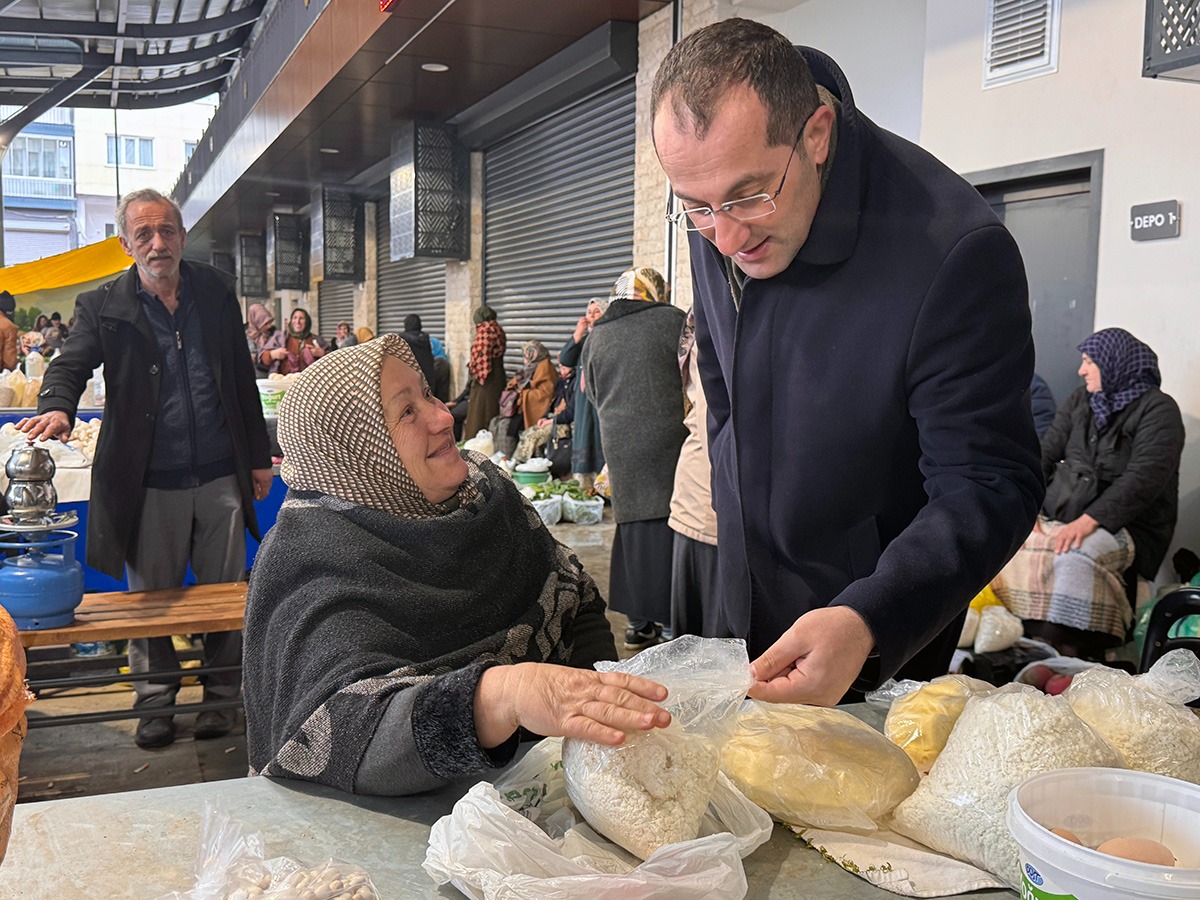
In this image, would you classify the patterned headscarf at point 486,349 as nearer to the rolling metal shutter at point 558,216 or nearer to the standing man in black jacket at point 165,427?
the rolling metal shutter at point 558,216

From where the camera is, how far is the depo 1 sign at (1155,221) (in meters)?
4.90

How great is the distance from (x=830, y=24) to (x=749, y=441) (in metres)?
5.95

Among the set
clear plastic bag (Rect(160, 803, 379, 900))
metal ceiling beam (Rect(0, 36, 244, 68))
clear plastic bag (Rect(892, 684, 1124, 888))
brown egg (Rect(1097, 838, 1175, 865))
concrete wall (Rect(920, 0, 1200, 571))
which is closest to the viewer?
brown egg (Rect(1097, 838, 1175, 865))

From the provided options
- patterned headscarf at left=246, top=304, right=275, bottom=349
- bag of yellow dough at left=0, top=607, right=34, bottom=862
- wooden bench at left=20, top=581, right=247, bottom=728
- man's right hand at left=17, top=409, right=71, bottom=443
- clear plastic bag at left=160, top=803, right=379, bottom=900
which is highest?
patterned headscarf at left=246, top=304, right=275, bottom=349

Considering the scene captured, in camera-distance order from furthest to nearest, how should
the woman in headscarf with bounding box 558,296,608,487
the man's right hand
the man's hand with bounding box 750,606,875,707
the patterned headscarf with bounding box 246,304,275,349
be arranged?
the patterned headscarf with bounding box 246,304,275,349 < the woman in headscarf with bounding box 558,296,608,487 < the man's right hand < the man's hand with bounding box 750,606,875,707

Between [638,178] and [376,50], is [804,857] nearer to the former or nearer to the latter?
[638,178]

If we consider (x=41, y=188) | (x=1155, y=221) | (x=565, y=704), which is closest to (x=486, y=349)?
(x=1155, y=221)

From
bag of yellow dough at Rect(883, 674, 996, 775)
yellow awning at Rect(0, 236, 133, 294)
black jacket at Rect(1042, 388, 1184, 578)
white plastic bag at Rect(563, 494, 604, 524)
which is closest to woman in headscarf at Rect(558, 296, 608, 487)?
white plastic bag at Rect(563, 494, 604, 524)

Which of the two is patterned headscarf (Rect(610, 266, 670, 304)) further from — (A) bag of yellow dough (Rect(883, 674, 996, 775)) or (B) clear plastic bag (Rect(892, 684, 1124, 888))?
(B) clear plastic bag (Rect(892, 684, 1124, 888))

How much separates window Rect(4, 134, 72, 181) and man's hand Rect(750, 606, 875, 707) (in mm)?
35797

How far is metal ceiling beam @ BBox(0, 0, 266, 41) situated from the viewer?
18250mm

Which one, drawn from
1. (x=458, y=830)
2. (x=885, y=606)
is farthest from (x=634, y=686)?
(x=885, y=606)

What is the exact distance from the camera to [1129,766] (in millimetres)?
1257

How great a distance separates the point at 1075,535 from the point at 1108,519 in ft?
0.52
